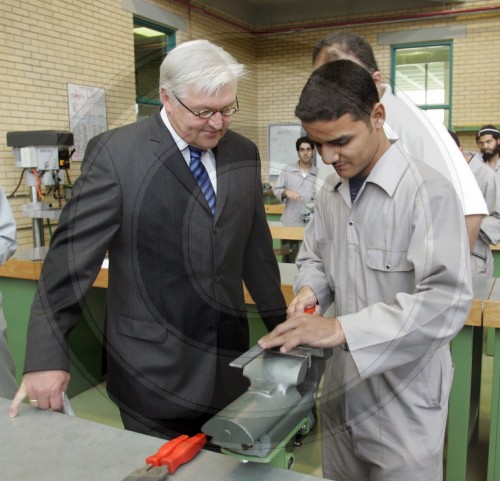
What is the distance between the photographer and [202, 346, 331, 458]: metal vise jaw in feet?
1.88

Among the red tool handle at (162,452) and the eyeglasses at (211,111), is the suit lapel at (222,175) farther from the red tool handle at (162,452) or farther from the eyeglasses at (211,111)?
the red tool handle at (162,452)

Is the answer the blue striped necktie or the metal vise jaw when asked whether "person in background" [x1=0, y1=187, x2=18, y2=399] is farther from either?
the metal vise jaw

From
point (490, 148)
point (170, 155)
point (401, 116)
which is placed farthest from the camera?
point (490, 148)

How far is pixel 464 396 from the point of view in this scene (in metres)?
1.62

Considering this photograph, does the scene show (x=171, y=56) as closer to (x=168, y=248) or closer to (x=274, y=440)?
(x=168, y=248)

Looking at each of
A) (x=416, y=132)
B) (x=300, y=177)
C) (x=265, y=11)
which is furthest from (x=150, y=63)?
(x=416, y=132)

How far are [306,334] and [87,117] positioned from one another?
46 cm

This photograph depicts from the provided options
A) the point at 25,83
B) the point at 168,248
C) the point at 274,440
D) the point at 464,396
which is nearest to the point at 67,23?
the point at 25,83

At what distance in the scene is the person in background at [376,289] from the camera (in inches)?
28.8

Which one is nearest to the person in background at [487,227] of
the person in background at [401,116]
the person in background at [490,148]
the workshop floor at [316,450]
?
the workshop floor at [316,450]

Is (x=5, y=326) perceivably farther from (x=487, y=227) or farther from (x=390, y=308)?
(x=487, y=227)

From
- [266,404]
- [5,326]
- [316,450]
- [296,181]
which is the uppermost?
[296,181]

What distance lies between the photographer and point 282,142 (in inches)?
30.1

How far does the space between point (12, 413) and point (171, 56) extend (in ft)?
2.13
